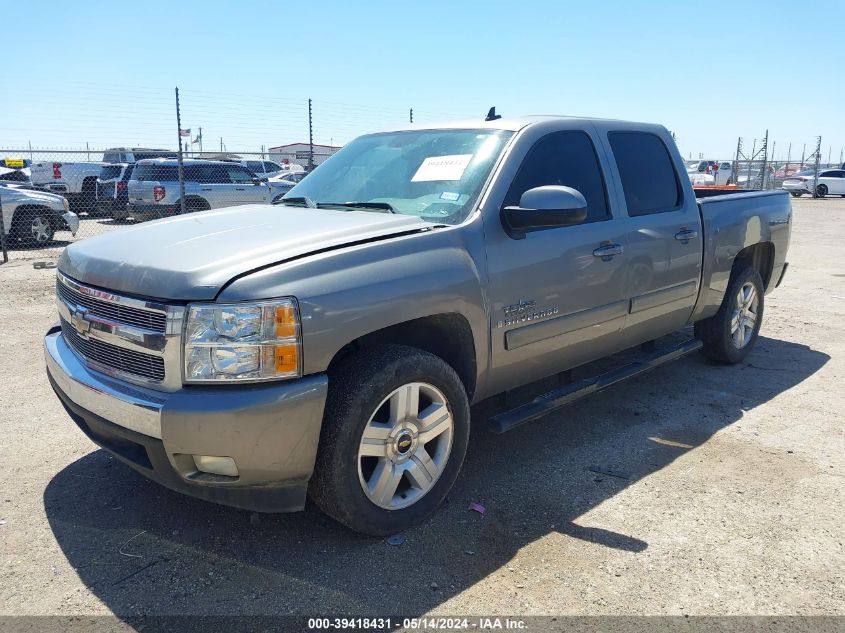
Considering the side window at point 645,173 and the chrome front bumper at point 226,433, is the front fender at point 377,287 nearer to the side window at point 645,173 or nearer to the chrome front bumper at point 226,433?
the chrome front bumper at point 226,433

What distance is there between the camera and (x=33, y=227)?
1308cm

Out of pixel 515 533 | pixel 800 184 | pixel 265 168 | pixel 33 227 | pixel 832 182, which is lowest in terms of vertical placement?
pixel 515 533

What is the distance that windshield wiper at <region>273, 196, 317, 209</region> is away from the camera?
3968 millimetres

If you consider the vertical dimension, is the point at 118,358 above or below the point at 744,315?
above

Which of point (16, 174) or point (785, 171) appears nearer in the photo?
point (16, 174)

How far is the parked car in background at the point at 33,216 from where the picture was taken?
12617 mm

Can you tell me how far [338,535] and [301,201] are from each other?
1934 mm

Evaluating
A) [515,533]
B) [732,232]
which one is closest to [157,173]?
A: [732,232]

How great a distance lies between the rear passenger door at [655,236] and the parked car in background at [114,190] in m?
16.0

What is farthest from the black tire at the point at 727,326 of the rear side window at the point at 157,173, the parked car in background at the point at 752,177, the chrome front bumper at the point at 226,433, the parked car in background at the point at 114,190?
the parked car in background at the point at 752,177

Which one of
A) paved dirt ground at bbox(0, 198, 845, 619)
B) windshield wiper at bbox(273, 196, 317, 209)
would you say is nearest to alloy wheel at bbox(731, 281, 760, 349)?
paved dirt ground at bbox(0, 198, 845, 619)

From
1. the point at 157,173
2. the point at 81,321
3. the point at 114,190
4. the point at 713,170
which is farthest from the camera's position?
the point at 713,170

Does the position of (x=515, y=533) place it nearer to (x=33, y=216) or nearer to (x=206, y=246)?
(x=206, y=246)

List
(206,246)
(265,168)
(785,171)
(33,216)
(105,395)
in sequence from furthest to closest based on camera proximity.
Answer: (785,171)
(265,168)
(33,216)
(206,246)
(105,395)
